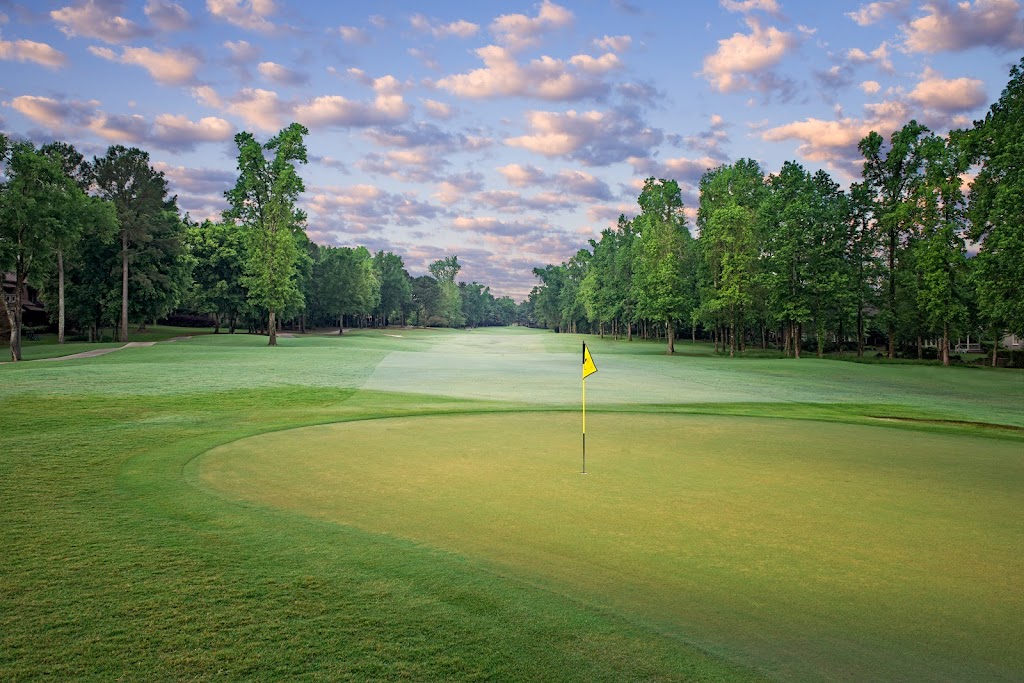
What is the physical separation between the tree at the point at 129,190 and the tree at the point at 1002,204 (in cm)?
6450

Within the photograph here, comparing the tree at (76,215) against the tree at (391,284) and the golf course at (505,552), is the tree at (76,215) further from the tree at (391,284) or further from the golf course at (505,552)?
the tree at (391,284)

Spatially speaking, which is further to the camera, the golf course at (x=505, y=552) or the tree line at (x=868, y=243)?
the tree line at (x=868, y=243)

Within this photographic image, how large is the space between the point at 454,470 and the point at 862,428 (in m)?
12.1

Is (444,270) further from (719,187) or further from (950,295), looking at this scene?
(950,295)

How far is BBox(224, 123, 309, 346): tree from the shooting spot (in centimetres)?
5494

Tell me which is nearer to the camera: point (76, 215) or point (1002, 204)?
point (1002, 204)

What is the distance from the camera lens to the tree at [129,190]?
5538 centimetres

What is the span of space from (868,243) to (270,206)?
2287 inches

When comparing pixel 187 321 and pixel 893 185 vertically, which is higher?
pixel 893 185

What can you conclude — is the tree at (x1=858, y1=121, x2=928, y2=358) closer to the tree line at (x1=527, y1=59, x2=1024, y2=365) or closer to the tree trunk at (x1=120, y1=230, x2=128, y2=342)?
the tree line at (x1=527, y1=59, x2=1024, y2=365)

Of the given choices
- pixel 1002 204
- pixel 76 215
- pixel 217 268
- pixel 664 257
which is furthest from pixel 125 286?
pixel 1002 204

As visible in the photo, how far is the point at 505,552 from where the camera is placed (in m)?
6.62

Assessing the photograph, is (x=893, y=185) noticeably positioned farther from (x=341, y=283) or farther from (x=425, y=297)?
(x=425, y=297)

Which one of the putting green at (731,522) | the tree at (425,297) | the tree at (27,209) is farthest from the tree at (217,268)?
the tree at (425,297)
